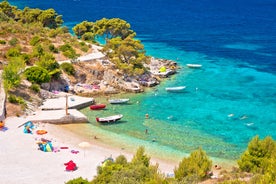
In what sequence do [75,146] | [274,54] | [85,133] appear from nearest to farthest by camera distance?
1. [75,146]
2. [85,133]
3. [274,54]

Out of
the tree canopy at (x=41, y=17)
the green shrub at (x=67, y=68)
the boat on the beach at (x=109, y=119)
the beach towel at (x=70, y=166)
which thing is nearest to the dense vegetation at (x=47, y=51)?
the green shrub at (x=67, y=68)

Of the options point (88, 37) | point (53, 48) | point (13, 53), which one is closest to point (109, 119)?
point (13, 53)

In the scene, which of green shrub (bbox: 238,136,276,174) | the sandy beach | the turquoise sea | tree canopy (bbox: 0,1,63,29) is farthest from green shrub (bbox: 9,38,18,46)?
green shrub (bbox: 238,136,276,174)

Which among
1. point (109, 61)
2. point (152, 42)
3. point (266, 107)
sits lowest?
point (266, 107)

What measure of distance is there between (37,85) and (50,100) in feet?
10.2

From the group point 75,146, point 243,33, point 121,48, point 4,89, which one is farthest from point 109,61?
point 243,33

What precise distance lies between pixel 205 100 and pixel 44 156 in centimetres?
3308

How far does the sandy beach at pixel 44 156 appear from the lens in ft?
134

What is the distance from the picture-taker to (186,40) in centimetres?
12194

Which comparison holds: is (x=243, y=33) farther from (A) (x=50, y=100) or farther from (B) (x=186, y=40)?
(A) (x=50, y=100)

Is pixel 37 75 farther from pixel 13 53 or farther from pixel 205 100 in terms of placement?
pixel 205 100

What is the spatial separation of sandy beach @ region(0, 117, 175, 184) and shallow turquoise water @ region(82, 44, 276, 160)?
17.5ft

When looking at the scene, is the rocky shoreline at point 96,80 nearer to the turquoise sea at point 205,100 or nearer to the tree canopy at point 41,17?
the turquoise sea at point 205,100

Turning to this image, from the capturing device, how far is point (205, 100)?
70.9m
